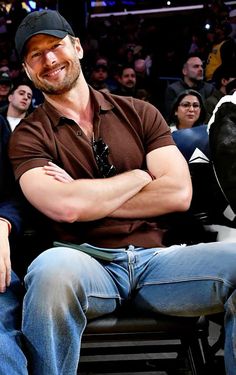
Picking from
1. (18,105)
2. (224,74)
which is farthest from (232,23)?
(18,105)

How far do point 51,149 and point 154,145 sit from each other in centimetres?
39

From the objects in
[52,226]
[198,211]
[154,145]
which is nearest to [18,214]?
[52,226]

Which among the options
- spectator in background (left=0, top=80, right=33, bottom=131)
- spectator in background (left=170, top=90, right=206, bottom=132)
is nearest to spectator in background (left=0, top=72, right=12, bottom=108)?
spectator in background (left=0, top=80, right=33, bottom=131)

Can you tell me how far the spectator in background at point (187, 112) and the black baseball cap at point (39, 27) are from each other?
114 inches

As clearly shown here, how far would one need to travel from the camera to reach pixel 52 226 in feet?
6.49

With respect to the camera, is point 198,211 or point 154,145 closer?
point 154,145

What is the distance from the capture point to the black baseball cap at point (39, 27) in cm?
204

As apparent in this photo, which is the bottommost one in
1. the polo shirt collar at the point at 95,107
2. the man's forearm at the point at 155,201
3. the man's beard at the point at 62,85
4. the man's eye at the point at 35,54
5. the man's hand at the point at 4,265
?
the man's hand at the point at 4,265

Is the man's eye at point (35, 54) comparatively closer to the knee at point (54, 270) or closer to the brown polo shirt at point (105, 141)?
the brown polo shirt at point (105, 141)

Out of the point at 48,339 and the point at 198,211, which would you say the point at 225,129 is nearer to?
the point at 198,211

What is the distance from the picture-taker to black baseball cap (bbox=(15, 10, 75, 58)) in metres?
2.04

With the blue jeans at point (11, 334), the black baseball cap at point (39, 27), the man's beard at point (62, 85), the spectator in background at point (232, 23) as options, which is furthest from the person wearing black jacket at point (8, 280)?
the spectator in background at point (232, 23)

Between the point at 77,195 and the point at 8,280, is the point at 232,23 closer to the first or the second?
the point at 77,195

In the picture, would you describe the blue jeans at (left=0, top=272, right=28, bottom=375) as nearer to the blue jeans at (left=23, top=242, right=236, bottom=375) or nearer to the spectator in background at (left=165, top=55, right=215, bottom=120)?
the blue jeans at (left=23, top=242, right=236, bottom=375)
